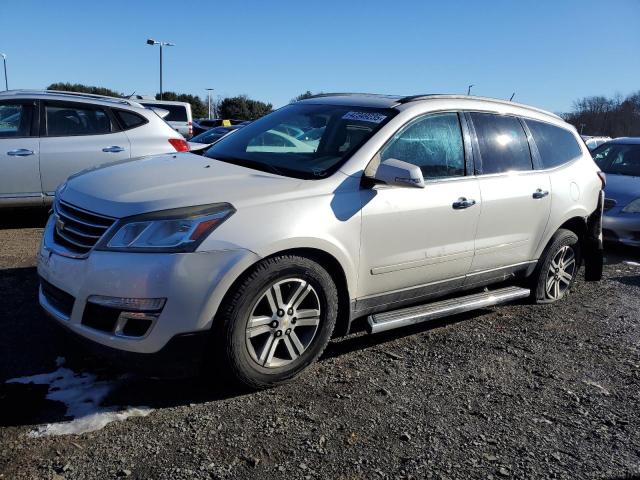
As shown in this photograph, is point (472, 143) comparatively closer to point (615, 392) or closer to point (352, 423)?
point (615, 392)

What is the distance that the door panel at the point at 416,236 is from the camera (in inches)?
139

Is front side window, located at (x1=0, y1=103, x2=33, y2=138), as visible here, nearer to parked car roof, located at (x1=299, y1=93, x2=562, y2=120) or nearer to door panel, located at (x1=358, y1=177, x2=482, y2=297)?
parked car roof, located at (x1=299, y1=93, x2=562, y2=120)

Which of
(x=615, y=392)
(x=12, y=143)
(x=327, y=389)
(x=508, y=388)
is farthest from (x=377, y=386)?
(x=12, y=143)

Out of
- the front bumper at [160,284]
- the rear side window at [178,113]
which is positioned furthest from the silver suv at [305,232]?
the rear side window at [178,113]

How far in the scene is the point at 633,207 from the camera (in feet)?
24.3

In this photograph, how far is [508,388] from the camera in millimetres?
3525

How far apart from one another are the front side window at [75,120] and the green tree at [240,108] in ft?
191

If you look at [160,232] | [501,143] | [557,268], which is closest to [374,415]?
[160,232]

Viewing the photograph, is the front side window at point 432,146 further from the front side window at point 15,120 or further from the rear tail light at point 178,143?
the front side window at point 15,120

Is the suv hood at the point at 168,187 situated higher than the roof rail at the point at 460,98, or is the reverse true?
the roof rail at the point at 460,98

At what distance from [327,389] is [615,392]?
184 cm

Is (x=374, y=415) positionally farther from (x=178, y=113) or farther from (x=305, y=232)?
(x=178, y=113)

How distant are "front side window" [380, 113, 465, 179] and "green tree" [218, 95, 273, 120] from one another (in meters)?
61.6

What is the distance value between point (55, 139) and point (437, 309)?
5030 mm
